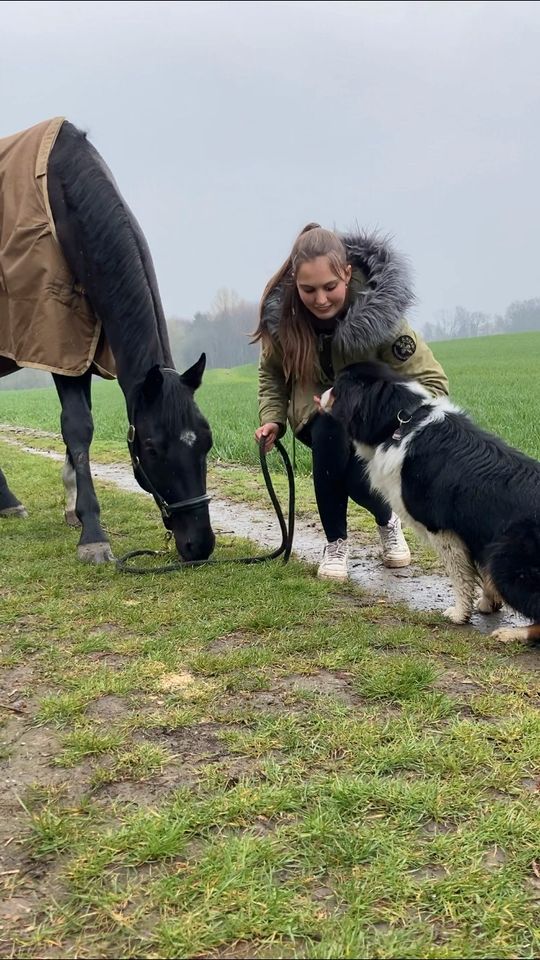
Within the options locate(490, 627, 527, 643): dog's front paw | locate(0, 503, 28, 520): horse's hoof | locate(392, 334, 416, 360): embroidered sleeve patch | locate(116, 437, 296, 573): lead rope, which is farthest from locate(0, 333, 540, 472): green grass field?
locate(490, 627, 527, 643): dog's front paw

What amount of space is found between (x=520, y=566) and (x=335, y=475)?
1.45 meters

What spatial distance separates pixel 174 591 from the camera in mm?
3551

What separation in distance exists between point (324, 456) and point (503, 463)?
1.22 meters

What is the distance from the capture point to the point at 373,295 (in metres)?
3.53

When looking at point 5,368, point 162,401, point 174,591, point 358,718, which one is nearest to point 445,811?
point 358,718

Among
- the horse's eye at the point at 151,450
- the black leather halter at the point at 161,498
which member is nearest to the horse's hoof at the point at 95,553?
the black leather halter at the point at 161,498

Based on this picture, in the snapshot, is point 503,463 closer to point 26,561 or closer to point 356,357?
point 356,357

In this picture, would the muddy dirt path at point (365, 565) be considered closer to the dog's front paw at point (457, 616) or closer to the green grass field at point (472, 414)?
the dog's front paw at point (457, 616)

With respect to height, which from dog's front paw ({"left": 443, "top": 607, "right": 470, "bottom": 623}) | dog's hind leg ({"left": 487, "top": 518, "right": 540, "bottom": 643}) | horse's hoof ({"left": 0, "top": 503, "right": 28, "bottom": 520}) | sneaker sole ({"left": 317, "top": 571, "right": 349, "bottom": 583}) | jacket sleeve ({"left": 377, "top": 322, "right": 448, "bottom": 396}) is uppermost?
jacket sleeve ({"left": 377, "top": 322, "right": 448, "bottom": 396})

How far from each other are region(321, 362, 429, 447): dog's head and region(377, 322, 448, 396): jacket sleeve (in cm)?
30

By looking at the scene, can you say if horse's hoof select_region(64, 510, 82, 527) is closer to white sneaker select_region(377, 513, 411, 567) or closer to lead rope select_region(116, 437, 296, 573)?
lead rope select_region(116, 437, 296, 573)

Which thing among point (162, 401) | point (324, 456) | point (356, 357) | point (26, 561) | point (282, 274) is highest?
point (282, 274)

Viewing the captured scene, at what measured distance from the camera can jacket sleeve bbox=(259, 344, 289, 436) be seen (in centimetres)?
410

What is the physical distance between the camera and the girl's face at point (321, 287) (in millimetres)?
3414
